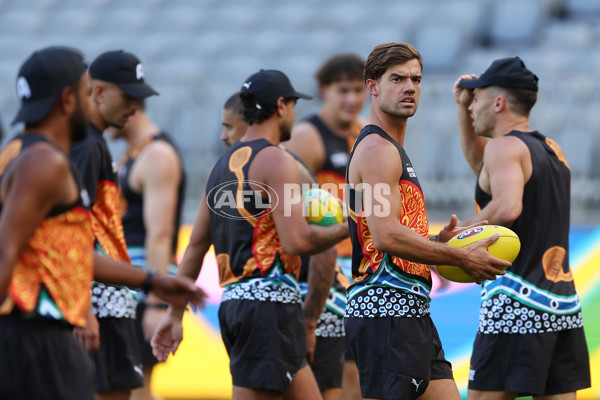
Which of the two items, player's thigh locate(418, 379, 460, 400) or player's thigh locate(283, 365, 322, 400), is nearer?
player's thigh locate(418, 379, 460, 400)

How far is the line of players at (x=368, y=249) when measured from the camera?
4.74 m

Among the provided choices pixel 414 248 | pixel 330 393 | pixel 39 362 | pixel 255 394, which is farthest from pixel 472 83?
pixel 39 362

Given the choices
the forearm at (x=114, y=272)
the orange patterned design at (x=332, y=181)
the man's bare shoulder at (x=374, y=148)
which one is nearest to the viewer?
the forearm at (x=114, y=272)

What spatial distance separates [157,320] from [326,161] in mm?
1887

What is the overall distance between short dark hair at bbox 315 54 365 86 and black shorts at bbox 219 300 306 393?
2.85 meters

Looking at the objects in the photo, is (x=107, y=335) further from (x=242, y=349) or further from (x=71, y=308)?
(x=71, y=308)

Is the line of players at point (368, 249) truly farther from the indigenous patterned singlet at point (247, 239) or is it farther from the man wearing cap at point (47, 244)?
the man wearing cap at point (47, 244)

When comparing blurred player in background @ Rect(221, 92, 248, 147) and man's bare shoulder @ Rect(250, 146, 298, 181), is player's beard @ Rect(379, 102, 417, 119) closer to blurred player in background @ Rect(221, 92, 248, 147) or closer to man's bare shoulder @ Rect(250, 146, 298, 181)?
man's bare shoulder @ Rect(250, 146, 298, 181)

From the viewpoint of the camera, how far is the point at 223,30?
16.6 m

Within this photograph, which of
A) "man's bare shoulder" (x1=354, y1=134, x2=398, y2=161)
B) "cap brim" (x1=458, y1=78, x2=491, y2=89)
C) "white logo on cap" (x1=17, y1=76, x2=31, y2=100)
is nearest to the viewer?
"white logo on cap" (x1=17, y1=76, x2=31, y2=100)

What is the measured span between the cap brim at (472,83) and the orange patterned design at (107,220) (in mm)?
2408

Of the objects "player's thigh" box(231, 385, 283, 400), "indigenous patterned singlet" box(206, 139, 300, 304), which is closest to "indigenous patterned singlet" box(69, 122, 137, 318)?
"indigenous patterned singlet" box(206, 139, 300, 304)

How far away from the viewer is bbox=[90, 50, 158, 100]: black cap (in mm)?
6043

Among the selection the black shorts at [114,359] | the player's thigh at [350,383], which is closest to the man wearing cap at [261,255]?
the black shorts at [114,359]
